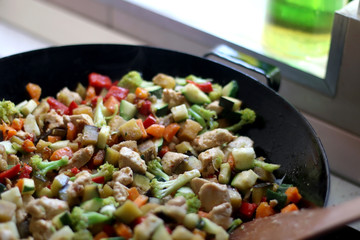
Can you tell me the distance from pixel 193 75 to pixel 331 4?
582 mm

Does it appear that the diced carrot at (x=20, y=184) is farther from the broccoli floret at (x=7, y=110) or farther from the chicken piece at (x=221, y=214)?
the chicken piece at (x=221, y=214)

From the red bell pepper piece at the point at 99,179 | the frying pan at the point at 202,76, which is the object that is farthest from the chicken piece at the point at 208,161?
the red bell pepper piece at the point at 99,179

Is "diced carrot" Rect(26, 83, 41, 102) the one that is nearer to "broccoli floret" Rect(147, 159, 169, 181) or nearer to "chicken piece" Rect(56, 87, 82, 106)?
"chicken piece" Rect(56, 87, 82, 106)

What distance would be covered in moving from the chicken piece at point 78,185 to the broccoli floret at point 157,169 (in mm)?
208

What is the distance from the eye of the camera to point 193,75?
1881mm

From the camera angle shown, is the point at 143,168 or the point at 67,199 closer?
the point at 67,199

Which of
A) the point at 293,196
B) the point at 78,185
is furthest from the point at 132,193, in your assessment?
the point at 293,196

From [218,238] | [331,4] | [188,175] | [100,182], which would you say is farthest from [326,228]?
[331,4]

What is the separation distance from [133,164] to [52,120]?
Answer: 373 millimetres

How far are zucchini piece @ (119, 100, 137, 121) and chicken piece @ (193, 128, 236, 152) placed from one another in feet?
0.86

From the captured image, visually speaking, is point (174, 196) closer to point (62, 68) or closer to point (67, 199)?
point (67, 199)

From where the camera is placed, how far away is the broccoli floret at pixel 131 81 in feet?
5.94

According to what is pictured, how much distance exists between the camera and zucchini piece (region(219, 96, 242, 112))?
5.60 feet

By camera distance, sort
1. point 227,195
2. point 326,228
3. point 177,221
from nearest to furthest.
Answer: point 326,228 < point 177,221 < point 227,195
